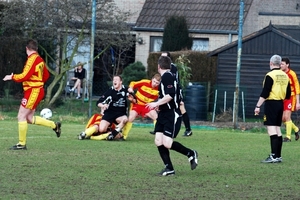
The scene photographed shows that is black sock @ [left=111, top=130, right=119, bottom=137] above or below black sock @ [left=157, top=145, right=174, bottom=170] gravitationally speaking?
below

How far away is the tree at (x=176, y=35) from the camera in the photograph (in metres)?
32.3

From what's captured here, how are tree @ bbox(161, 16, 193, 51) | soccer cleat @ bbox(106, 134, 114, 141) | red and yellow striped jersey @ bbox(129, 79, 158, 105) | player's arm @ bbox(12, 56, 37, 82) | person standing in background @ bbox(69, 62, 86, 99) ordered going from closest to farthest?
player's arm @ bbox(12, 56, 37, 82), soccer cleat @ bbox(106, 134, 114, 141), red and yellow striped jersey @ bbox(129, 79, 158, 105), tree @ bbox(161, 16, 193, 51), person standing in background @ bbox(69, 62, 86, 99)

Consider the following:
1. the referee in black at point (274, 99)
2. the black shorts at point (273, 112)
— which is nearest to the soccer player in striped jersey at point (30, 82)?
the referee in black at point (274, 99)

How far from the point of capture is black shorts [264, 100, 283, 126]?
14.3 metres

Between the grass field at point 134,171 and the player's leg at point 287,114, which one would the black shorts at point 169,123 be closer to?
the grass field at point 134,171

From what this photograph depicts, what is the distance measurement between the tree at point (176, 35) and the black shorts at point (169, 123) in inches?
786

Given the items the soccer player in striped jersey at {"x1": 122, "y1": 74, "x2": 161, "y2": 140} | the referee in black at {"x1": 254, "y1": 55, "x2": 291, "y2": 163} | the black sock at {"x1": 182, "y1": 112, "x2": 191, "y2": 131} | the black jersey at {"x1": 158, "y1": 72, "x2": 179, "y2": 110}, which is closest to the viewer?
the black jersey at {"x1": 158, "y1": 72, "x2": 179, "y2": 110}

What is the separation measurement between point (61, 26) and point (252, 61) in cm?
665

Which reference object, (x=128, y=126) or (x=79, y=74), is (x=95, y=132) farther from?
(x=79, y=74)

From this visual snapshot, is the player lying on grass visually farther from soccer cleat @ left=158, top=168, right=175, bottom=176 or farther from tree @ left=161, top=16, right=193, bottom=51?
tree @ left=161, top=16, right=193, bottom=51

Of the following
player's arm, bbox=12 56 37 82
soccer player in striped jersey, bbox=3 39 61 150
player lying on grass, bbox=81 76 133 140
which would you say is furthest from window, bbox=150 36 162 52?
player's arm, bbox=12 56 37 82

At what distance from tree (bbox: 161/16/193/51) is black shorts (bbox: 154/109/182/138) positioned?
786 inches

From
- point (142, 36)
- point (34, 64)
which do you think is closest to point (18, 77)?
point (34, 64)

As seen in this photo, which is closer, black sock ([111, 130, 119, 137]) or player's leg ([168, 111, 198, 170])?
player's leg ([168, 111, 198, 170])
